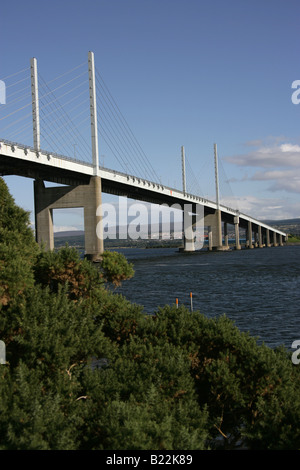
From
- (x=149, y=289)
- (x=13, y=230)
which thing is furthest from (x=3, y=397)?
(x=149, y=289)

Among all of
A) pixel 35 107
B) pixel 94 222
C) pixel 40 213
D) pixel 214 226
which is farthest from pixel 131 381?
pixel 214 226

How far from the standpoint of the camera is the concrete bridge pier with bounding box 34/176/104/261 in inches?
2655

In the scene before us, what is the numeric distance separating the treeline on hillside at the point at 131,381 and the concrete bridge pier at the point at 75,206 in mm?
50285

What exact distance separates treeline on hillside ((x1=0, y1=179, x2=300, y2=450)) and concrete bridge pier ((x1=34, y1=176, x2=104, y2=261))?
50285 mm

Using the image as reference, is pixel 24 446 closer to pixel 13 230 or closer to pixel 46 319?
pixel 46 319

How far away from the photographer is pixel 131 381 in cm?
1157

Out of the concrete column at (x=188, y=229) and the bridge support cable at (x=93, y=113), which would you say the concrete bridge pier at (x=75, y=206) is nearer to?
the bridge support cable at (x=93, y=113)

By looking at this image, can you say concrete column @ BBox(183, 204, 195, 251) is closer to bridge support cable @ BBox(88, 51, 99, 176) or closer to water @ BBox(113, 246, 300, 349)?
bridge support cable @ BBox(88, 51, 99, 176)

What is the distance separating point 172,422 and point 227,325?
5.25m

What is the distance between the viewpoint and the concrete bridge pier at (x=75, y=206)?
6744 centimetres

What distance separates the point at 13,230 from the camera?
17.9 m

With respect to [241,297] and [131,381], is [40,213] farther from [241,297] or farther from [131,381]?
[131,381]

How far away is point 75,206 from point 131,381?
59.7 meters

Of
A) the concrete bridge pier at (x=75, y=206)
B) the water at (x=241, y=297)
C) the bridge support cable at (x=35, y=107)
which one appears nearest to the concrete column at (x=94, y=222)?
the concrete bridge pier at (x=75, y=206)
